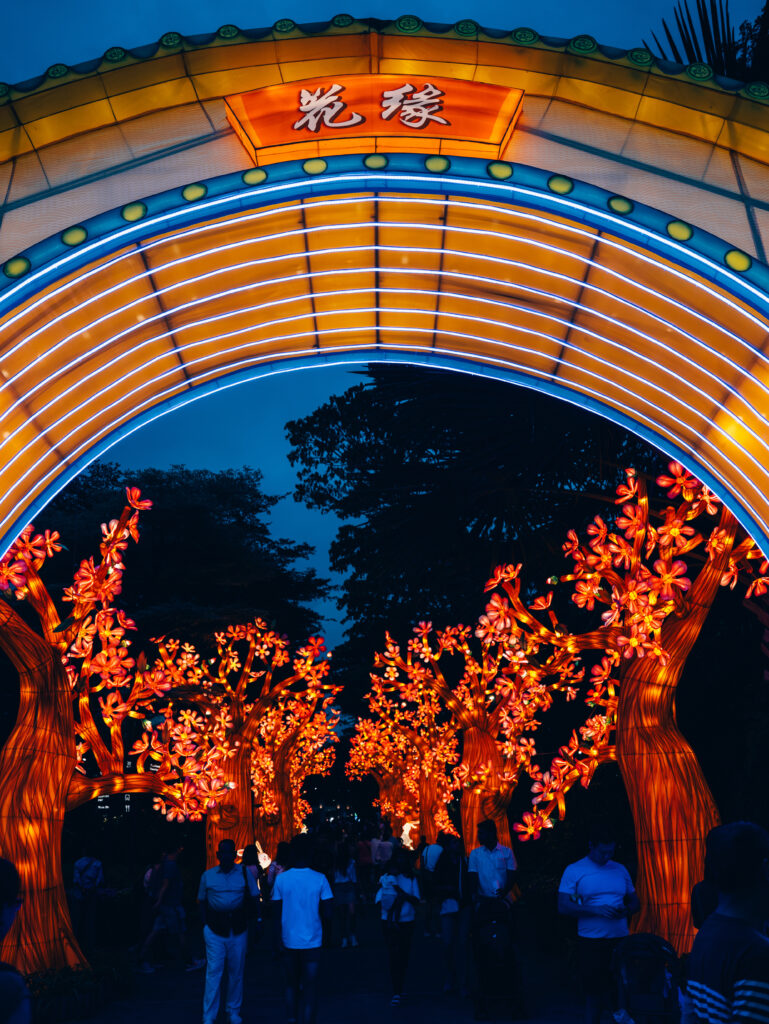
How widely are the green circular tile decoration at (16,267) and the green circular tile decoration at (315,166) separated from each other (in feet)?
5.56

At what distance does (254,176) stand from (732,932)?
478cm

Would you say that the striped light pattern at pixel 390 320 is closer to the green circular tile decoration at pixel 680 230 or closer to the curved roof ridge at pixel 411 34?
the green circular tile decoration at pixel 680 230

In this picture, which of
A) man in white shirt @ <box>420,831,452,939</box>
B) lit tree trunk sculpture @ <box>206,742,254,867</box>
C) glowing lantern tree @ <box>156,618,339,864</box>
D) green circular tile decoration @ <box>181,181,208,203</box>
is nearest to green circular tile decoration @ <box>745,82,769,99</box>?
green circular tile decoration @ <box>181,181,208,203</box>

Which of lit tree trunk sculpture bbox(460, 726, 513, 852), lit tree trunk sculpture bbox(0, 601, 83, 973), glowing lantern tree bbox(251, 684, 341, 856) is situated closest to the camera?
lit tree trunk sculpture bbox(0, 601, 83, 973)

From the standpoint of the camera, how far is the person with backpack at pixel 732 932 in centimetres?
334

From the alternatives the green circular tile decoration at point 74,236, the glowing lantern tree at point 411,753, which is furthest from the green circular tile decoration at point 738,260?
the glowing lantern tree at point 411,753

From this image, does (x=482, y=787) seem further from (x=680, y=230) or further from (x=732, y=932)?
(x=732, y=932)

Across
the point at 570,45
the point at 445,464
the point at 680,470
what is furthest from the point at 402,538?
the point at 570,45

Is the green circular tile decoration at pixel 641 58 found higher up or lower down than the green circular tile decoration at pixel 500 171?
higher up

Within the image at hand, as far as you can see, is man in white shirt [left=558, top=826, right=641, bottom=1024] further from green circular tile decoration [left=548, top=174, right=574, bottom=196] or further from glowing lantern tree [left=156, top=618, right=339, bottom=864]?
glowing lantern tree [left=156, top=618, right=339, bottom=864]

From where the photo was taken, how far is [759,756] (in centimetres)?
1448

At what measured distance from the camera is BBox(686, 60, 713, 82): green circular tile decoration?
21.6 feet

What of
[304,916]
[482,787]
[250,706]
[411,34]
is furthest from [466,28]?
[250,706]

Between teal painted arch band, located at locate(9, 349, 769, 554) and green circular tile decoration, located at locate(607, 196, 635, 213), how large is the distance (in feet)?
7.28
